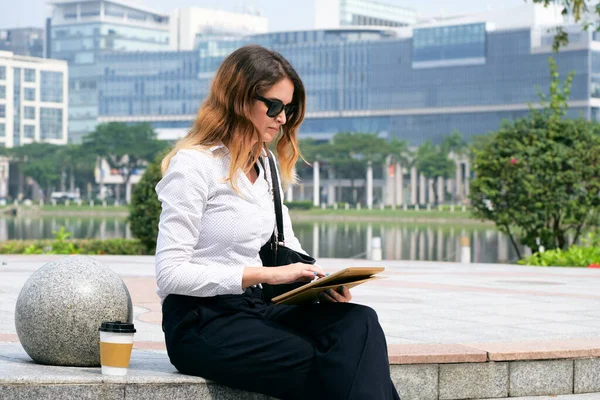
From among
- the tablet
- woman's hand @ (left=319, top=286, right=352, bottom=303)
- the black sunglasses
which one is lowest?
woman's hand @ (left=319, top=286, right=352, bottom=303)

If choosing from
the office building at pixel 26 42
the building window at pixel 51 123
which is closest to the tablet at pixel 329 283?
the building window at pixel 51 123

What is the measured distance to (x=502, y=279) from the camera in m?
13.7

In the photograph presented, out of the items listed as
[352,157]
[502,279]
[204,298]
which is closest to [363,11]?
[352,157]

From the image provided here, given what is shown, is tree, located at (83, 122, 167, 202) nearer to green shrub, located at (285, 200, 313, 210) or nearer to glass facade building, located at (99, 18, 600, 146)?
green shrub, located at (285, 200, 313, 210)

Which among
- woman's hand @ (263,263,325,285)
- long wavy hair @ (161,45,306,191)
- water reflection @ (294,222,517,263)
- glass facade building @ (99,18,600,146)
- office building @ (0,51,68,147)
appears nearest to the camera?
woman's hand @ (263,263,325,285)

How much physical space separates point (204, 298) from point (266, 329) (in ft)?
0.93

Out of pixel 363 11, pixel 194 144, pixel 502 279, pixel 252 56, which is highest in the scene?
pixel 363 11

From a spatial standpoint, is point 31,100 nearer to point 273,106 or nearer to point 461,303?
point 461,303

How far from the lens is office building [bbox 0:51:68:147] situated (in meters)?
147

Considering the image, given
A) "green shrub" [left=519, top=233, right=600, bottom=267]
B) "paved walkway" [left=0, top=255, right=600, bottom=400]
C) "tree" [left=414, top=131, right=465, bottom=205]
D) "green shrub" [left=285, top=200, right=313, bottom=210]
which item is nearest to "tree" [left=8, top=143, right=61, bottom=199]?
"green shrub" [left=285, top=200, right=313, bottom=210]

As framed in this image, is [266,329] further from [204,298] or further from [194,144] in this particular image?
[194,144]

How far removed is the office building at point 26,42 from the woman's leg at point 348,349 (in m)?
196

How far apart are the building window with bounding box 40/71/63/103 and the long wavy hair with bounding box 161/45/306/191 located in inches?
5990

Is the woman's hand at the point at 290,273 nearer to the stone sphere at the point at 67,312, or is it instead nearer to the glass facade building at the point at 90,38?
the stone sphere at the point at 67,312
